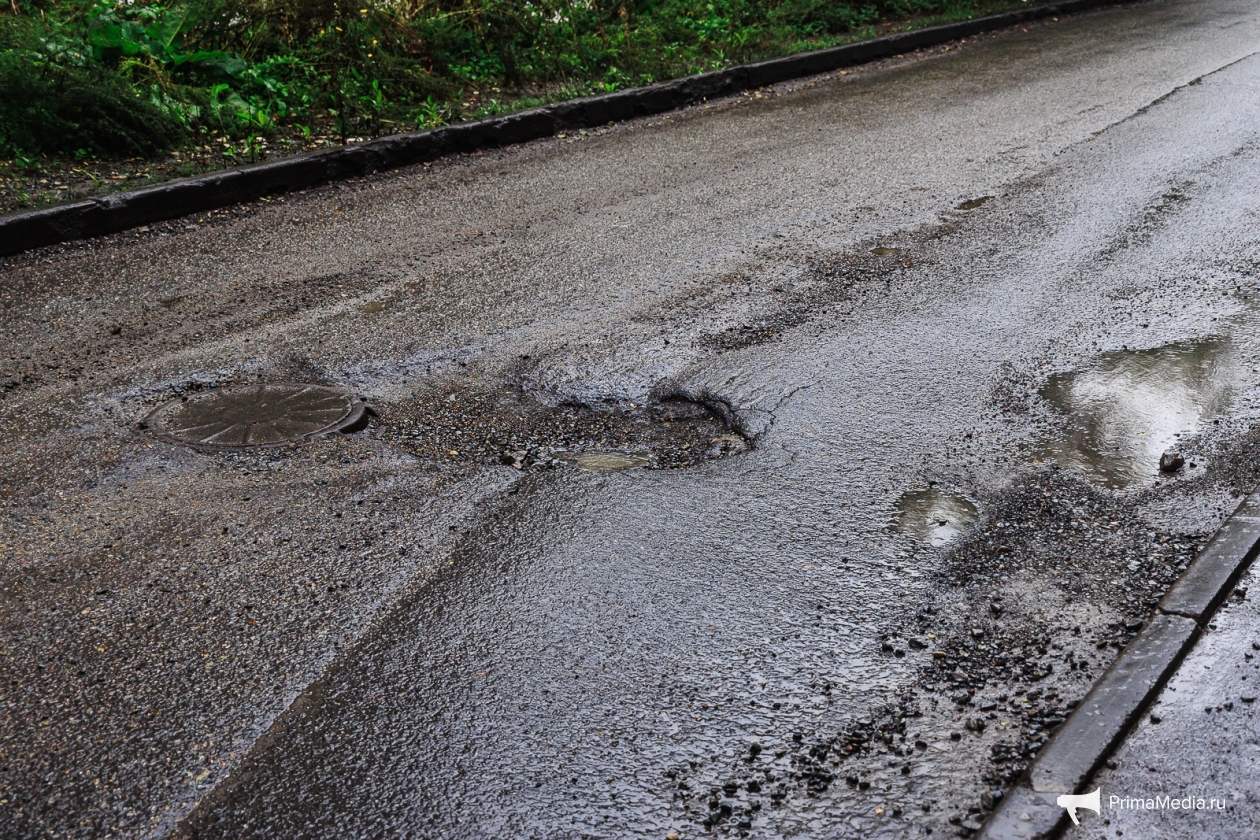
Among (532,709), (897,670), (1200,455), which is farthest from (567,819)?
(1200,455)

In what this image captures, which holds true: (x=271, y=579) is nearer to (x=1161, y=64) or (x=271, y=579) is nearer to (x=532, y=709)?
(x=532, y=709)

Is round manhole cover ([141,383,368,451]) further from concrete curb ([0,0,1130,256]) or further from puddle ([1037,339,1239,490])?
concrete curb ([0,0,1130,256])

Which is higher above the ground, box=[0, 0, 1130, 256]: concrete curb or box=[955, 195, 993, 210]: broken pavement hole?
box=[0, 0, 1130, 256]: concrete curb

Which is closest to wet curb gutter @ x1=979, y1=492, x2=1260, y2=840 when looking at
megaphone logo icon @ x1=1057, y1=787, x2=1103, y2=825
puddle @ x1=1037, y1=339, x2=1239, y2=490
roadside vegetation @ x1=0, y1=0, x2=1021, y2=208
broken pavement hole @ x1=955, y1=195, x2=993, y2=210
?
megaphone logo icon @ x1=1057, y1=787, x2=1103, y2=825

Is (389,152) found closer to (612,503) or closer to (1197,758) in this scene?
(612,503)

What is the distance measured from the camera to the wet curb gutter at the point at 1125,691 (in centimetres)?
230

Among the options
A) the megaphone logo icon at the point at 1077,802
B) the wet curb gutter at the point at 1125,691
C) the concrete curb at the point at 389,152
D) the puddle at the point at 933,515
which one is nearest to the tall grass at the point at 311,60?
the concrete curb at the point at 389,152

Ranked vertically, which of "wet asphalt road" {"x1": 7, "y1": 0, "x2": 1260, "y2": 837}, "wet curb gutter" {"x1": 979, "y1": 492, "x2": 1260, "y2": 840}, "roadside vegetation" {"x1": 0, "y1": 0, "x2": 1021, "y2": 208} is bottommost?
"wet curb gutter" {"x1": 979, "y1": 492, "x2": 1260, "y2": 840}

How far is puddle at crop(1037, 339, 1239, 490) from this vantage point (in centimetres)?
384

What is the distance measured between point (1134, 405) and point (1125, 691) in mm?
1903

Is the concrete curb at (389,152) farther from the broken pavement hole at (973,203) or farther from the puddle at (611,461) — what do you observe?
the puddle at (611,461)

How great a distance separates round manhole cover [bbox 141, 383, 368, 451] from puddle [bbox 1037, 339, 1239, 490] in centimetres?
Answer: 273

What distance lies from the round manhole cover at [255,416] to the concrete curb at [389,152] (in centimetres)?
304

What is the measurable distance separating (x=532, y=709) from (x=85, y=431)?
8.47 ft
